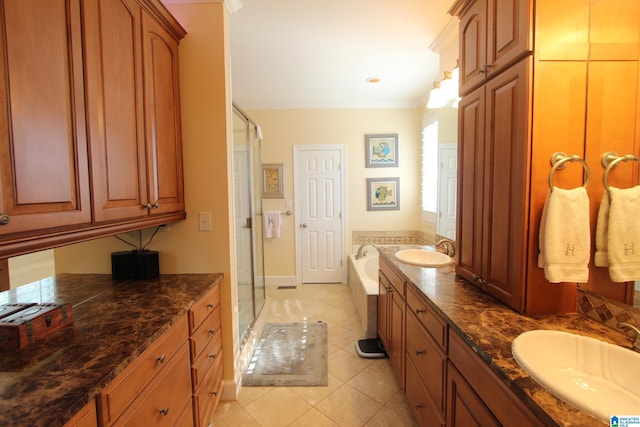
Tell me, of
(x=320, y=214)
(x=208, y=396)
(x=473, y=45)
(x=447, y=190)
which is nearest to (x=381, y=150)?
(x=320, y=214)

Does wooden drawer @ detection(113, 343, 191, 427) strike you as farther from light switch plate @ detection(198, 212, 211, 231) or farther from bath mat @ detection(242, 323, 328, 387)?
bath mat @ detection(242, 323, 328, 387)

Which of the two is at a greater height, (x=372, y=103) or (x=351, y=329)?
(x=372, y=103)

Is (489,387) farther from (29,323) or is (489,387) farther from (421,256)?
(29,323)

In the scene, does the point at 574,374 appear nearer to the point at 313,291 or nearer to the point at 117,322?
the point at 117,322

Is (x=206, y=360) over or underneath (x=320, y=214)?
underneath

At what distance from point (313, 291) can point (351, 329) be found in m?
1.16

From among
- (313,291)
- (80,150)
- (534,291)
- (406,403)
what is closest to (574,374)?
(534,291)

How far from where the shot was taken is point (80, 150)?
1.04 m

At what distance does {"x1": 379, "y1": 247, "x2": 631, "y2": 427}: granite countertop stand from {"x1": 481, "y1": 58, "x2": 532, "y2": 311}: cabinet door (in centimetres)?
9

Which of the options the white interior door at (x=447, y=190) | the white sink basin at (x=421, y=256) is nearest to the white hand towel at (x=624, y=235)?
the white sink basin at (x=421, y=256)

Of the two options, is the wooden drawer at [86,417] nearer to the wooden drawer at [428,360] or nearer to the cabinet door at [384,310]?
the wooden drawer at [428,360]

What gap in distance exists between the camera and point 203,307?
156cm

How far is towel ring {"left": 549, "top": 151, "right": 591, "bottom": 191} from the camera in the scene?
3.49 feet

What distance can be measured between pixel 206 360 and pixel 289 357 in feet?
3.15
